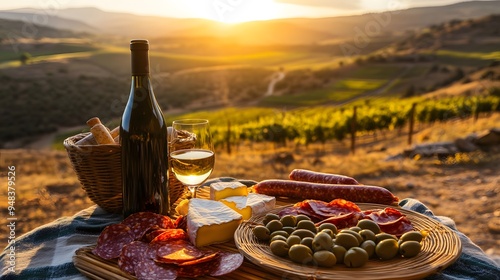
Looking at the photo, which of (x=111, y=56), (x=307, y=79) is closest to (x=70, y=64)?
(x=111, y=56)

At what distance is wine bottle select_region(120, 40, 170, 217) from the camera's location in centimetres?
190

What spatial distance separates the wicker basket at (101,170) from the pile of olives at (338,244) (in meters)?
0.75

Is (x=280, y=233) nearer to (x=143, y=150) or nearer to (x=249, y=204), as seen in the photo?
(x=249, y=204)

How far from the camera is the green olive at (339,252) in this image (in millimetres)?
1542

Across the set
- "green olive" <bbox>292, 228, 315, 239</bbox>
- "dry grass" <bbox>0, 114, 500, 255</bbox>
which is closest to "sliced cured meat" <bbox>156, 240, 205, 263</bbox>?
"green olive" <bbox>292, 228, 315, 239</bbox>

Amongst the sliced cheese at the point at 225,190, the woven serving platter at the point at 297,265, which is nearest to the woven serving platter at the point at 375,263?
the woven serving platter at the point at 297,265

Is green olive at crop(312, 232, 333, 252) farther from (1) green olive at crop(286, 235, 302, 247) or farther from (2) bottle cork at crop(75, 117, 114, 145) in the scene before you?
(2) bottle cork at crop(75, 117, 114, 145)

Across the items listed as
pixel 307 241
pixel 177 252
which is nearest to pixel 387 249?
pixel 307 241

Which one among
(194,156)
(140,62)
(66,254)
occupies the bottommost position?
(66,254)

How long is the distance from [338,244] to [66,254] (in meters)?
1.08

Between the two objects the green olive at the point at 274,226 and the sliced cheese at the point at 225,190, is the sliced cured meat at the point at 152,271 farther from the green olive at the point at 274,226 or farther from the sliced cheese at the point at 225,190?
the sliced cheese at the point at 225,190

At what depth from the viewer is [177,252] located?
1.66 meters

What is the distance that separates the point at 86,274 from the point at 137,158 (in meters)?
0.48

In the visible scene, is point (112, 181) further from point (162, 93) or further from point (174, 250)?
point (162, 93)
